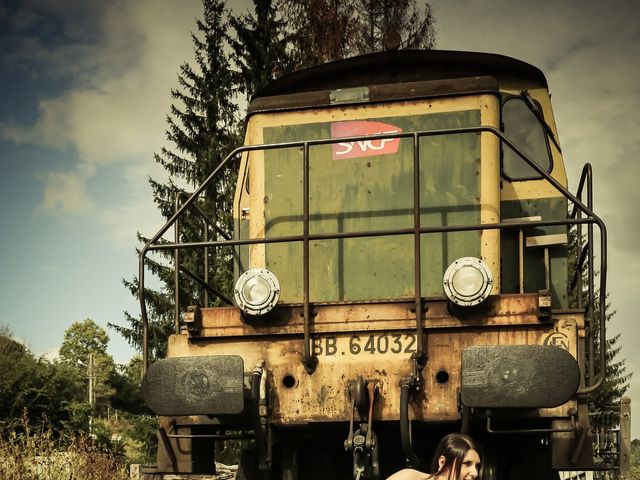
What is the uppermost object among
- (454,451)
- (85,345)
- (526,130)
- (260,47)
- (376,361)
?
(260,47)

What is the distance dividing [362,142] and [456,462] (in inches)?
118

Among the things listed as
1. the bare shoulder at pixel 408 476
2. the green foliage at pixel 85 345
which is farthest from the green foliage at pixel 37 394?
the green foliage at pixel 85 345

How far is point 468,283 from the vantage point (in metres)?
4.84

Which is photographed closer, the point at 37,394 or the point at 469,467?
the point at 469,467

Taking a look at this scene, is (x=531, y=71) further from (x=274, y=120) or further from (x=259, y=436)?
(x=259, y=436)

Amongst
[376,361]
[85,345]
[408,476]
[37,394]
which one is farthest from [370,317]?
[85,345]

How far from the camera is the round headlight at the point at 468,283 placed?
4.81 m

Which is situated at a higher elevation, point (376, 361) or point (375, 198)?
point (375, 198)

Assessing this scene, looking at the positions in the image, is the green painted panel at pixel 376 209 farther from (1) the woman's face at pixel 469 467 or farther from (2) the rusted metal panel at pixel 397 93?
(1) the woman's face at pixel 469 467

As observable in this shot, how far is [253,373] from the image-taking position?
5004 millimetres

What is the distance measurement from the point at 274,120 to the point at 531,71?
2069 millimetres

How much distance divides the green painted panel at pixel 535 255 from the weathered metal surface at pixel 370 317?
37.9 inches

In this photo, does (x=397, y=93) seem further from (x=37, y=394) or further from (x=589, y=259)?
(x=37, y=394)

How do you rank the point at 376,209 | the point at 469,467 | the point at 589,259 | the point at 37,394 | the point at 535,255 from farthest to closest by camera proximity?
the point at 37,394, the point at 535,255, the point at 376,209, the point at 589,259, the point at 469,467
